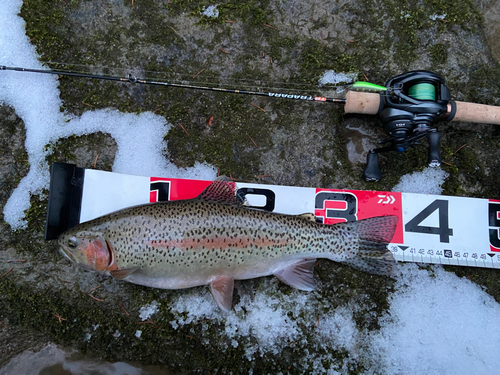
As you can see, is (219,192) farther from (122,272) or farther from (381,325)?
(381,325)

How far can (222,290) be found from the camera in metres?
3.30

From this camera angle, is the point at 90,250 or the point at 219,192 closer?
the point at 90,250

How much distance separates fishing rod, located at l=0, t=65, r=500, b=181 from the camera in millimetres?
3141

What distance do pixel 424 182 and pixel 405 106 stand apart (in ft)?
3.57

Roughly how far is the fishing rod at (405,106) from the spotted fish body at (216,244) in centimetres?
85

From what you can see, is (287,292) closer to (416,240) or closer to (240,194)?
(240,194)

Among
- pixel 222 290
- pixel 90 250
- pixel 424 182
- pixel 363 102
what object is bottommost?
pixel 222 290

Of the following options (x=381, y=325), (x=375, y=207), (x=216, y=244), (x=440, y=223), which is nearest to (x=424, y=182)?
(x=440, y=223)

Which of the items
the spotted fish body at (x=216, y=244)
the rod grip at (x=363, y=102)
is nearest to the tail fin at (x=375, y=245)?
the spotted fish body at (x=216, y=244)

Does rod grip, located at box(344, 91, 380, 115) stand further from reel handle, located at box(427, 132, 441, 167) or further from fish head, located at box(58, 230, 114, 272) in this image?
fish head, located at box(58, 230, 114, 272)

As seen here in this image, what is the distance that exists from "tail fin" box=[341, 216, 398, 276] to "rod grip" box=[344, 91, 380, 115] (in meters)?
1.22

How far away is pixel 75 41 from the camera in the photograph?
375 cm

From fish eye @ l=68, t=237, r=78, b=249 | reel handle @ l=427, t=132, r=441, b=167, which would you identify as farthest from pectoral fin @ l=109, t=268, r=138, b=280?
reel handle @ l=427, t=132, r=441, b=167

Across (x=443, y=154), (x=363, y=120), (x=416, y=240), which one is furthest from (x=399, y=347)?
(x=363, y=120)
